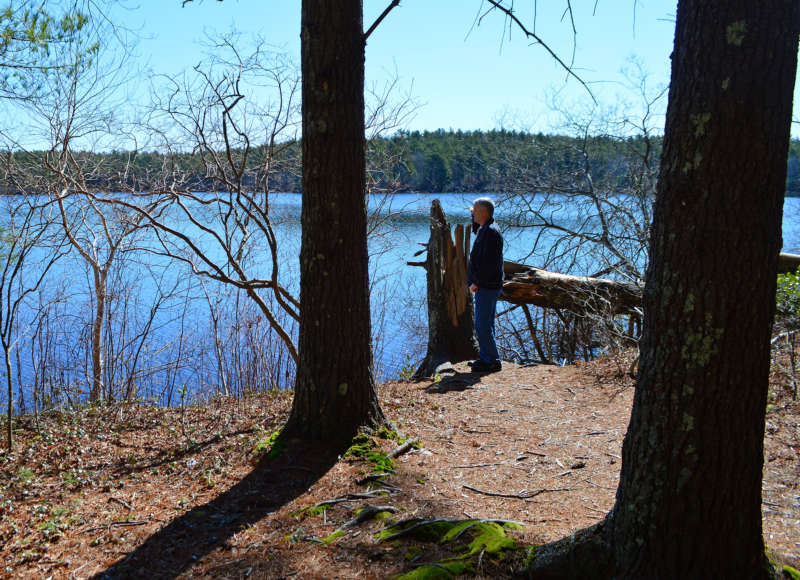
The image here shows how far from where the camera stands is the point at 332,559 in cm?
Answer: 307

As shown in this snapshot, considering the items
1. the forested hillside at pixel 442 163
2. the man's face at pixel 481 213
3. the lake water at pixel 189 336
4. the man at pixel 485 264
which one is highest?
the forested hillside at pixel 442 163

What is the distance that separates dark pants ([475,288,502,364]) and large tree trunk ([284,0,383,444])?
2899 mm

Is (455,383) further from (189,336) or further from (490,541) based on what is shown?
(189,336)

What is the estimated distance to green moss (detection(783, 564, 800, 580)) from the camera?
8.00ft

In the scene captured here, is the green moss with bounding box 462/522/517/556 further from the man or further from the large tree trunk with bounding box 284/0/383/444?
the man

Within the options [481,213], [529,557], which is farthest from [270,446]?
[481,213]

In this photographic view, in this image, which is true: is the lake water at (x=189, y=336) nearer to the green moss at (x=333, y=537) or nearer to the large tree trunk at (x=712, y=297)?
the green moss at (x=333, y=537)

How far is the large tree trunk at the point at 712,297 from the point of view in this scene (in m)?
2.15

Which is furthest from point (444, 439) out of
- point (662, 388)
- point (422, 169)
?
point (422, 169)

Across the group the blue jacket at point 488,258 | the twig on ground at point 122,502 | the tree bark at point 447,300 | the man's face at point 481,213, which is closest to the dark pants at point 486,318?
the blue jacket at point 488,258

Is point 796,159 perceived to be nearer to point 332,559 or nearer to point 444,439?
point 444,439

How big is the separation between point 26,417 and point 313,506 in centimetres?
385

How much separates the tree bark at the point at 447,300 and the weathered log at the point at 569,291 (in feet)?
3.77

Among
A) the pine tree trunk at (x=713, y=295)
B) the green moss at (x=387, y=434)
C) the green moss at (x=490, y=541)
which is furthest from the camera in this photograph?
the green moss at (x=387, y=434)
